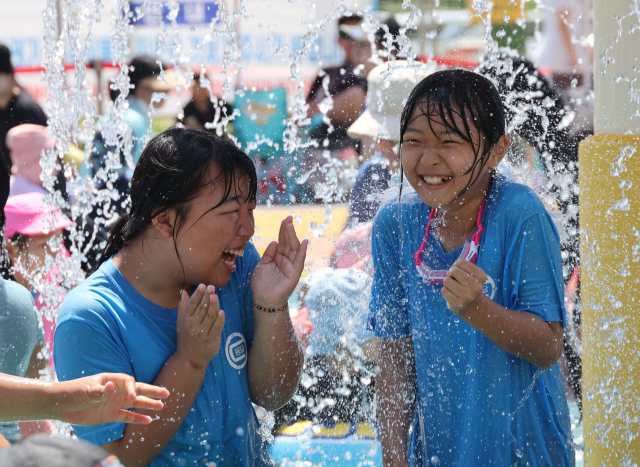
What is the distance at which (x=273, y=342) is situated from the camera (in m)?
2.10

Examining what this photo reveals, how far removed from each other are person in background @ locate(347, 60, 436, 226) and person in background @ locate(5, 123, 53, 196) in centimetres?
223

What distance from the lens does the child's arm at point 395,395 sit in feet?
7.62

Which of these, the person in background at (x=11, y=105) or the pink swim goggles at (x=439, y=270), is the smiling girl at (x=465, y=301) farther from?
the person in background at (x=11, y=105)

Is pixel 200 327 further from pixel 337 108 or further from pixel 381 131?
pixel 337 108

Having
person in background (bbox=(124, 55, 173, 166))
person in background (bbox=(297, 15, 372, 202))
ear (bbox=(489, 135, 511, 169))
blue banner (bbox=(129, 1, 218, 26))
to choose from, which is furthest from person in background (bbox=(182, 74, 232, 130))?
ear (bbox=(489, 135, 511, 169))

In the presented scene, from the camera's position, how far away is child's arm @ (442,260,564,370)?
1940mm

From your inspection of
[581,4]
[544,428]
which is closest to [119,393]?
[544,428]

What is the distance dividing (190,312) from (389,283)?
0.76 meters

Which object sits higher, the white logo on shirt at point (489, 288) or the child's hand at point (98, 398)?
the white logo on shirt at point (489, 288)

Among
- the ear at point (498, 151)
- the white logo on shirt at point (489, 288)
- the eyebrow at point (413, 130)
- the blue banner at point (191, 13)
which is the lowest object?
the white logo on shirt at point (489, 288)

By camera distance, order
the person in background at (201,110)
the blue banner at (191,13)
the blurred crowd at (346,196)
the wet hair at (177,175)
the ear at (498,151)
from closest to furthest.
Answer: the wet hair at (177,175)
the ear at (498,151)
the blurred crowd at (346,196)
the person in background at (201,110)
the blue banner at (191,13)

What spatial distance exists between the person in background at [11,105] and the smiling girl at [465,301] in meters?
3.99

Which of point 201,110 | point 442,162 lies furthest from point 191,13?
point 442,162

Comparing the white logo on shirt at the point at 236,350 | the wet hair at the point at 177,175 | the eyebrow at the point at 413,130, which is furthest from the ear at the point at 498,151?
the white logo on shirt at the point at 236,350
